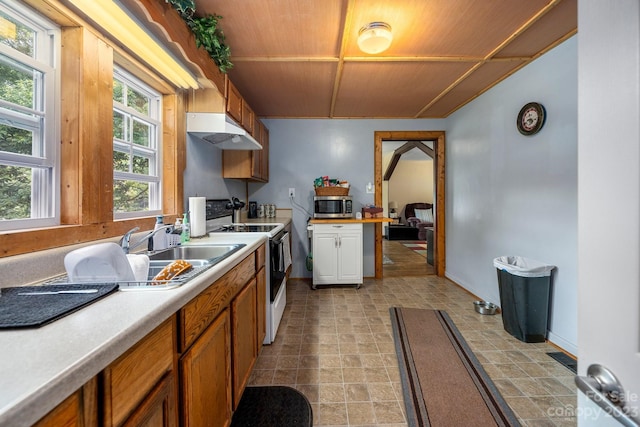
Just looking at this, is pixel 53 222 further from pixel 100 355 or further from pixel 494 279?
pixel 494 279

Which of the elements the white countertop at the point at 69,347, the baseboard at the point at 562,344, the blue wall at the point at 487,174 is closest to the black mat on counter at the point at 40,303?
the white countertop at the point at 69,347

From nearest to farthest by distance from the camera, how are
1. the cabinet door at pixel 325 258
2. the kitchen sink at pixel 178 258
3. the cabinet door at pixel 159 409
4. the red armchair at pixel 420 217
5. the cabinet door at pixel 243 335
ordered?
the cabinet door at pixel 159 409 → the kitchen sink at pixel 178 258 → the cabinet door at pixel 243 335 → the cabinet door at pixel 325 258 → the red armchair at pixel 420 217

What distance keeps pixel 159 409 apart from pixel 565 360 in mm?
2488

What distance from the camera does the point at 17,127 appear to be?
99 centimetres

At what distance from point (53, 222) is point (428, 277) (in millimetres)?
3871

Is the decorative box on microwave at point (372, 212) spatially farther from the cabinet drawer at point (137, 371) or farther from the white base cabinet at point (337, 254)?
the cabinet drawer at point (137, 371)

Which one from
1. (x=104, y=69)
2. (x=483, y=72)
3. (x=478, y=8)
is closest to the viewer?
(x=104, y=69)

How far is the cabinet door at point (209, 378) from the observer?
86cm

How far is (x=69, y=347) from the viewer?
1.65 ft

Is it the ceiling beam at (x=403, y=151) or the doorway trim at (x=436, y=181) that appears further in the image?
the ceiling beam at (x=403, y=151)

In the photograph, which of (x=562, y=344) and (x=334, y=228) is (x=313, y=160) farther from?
(x=562, y=344)

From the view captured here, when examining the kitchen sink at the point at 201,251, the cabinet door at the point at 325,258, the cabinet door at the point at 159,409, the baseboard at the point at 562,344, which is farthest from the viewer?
the cabinet door at the point at 325,258

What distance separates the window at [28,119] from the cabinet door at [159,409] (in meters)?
0.81

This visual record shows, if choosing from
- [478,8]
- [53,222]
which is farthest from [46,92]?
[478,8]
